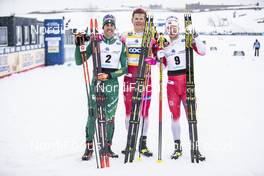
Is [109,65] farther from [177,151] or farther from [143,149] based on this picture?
[177,151]

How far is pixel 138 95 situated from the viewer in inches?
166

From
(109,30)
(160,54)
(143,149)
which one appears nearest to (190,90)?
(160,54)

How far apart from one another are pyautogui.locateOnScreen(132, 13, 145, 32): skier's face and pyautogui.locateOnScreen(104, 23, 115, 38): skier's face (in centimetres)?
37

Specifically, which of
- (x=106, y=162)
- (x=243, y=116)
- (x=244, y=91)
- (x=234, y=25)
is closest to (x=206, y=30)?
(x=234, y=25)

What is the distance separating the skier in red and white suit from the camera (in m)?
4.21

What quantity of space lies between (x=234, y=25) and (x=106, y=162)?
1991 inches

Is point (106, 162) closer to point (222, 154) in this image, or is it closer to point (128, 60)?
point (128, 60)

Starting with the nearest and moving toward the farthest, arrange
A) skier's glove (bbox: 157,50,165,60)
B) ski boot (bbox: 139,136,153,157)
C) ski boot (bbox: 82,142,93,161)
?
skier's glove (bbox: 157,50,165,60) → ski boot (bbox: 82,142,93,161) → ski boot (bbox: 139,136,153,157)

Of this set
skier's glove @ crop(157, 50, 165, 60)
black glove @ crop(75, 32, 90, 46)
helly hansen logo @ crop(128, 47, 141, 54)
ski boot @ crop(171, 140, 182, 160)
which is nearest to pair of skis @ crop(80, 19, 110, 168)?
black glove @ crop(75, 32, 90, 46)

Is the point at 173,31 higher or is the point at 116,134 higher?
the point at 173,31

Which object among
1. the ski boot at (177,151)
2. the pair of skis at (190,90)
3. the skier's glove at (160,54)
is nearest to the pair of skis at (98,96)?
the skier's glove at (160,54)

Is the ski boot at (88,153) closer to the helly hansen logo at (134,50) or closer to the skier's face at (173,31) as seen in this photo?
the helly hansen logo at (134,50)

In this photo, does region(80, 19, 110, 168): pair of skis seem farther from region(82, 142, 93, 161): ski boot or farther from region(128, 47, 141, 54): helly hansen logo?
region(128, 47, 141, 54): helly hansen logo

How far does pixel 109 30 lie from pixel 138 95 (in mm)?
994
